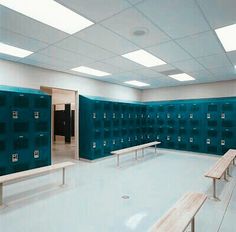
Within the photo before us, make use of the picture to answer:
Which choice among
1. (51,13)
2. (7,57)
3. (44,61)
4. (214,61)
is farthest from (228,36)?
(7,57)

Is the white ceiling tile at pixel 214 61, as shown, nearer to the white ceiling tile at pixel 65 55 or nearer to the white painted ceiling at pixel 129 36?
the white painted ceiling at pixel 129 36

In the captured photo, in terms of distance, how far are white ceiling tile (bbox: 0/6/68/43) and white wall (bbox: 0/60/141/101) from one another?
165cm

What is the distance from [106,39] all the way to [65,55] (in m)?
1.25

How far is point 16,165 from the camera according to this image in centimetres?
401

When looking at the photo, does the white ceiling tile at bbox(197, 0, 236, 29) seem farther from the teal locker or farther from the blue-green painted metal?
the blue-green painted metal

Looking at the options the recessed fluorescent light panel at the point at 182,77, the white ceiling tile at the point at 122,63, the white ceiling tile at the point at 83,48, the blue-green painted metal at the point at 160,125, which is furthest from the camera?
the recessed fluorescent light panel at the point at 182,77

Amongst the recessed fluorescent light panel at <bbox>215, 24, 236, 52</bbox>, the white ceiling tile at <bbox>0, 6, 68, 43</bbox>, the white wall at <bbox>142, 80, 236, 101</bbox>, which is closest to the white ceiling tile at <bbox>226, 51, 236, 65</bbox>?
the recessed fluorescent light panel at <bbox>215, 24, 236, 52</bbox>

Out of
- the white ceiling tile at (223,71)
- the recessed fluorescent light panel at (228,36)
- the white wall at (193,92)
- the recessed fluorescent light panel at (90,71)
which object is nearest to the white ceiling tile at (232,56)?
the recessed fluorescent light panel at (228,36)

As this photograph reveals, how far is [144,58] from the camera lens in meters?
4.32

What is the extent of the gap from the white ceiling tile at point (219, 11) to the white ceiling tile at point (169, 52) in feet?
2.81

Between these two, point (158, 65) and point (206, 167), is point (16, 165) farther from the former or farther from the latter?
point (206, 167)

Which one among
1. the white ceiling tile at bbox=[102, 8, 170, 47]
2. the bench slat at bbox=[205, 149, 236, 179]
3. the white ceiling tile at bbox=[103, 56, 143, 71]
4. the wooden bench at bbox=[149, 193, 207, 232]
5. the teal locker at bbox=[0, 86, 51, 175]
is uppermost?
the white ceiling tile at bbox=[103, 56, 143, 71]

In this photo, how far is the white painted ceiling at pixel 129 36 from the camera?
7.52 feet

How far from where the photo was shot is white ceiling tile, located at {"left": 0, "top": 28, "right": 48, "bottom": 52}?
120 inches
